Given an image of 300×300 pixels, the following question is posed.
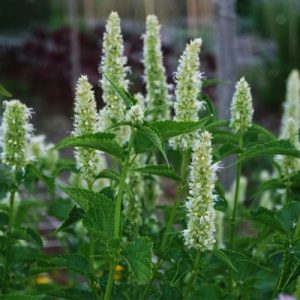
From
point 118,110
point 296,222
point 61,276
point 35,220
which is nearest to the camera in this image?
point 296,222

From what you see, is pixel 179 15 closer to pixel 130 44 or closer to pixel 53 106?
pixel 130 44

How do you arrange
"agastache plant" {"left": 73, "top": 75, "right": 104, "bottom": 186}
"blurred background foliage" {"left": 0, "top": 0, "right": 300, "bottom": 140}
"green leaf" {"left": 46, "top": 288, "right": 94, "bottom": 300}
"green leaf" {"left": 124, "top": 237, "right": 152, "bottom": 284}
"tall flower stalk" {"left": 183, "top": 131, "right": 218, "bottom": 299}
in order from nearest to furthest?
"green leaf" {"left": 124, "top": 237, "right": 152, "bottom": 284}, "tall flower stalk" {"left": 183, "top": 131, "right": 218, "bottom": 299}, "agastache plant" {"left": 73, "top": 75, "right": 104, "bottom": 186}, "green leaf" {"left": 46, "top": 288, "right": 94, "bottom": 300}, "blurred background foliage" {"left": 0, "top": 0, "right": 300, "bottom": 140}

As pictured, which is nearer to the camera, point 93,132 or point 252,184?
point 93,132

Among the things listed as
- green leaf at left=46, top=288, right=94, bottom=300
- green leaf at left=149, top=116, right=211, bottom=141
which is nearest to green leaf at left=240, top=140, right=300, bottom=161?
green leaf at left=149, top=116, right=211, bottom=141

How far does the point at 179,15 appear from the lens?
1301 centimetres

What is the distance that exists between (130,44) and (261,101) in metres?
1.89

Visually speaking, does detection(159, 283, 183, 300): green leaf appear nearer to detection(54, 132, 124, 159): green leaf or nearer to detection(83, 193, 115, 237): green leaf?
detection(83, 193, 115, 237): green leaf

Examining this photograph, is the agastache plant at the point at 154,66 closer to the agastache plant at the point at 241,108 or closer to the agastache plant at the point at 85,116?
the agastache plant at the point at 241,108

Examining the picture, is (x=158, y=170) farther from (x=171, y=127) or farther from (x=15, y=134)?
(x=15, y=134)

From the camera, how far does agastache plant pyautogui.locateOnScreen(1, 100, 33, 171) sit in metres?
1.66

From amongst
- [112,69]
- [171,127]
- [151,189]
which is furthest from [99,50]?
[171,127]

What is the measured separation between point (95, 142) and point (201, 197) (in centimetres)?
22

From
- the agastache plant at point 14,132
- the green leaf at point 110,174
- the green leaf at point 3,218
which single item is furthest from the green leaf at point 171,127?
the green leaf at point 3,218

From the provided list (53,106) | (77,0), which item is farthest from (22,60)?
(77,0)
